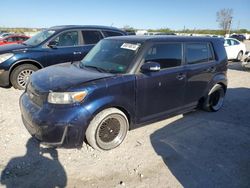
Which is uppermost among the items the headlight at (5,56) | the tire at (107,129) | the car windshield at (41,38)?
the car windshield at (41,38)

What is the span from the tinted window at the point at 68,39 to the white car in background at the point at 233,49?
32.6ft

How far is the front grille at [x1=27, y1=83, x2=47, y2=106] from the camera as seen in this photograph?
3.59 m

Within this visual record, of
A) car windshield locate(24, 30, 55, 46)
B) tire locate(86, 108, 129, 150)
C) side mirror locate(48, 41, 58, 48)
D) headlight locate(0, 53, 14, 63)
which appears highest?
car windshield locate(24, 30, 55, 46)

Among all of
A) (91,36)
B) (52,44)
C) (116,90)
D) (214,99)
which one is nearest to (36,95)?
(116,90)

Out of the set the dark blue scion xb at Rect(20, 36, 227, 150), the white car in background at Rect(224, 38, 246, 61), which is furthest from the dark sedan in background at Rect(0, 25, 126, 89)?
the white car in background at Rect(224, 38, 246, 61)

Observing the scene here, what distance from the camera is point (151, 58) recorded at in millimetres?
4254

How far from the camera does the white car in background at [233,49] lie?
14.6m

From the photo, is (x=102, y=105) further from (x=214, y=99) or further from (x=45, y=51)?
(x=45, y=51)

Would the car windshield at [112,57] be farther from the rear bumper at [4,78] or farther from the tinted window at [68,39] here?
the rear bumper at [4,78]

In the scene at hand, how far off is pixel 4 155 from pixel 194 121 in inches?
143

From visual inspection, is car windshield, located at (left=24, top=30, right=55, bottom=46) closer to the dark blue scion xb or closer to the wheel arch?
the dark blue scion xb

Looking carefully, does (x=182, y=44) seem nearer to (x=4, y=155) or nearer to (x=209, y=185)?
(x=209, y=185)

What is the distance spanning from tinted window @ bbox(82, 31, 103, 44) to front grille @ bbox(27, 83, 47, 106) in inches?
158

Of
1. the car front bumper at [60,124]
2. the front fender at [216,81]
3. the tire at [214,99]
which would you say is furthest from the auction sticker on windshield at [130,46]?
the tire at [214,99]
